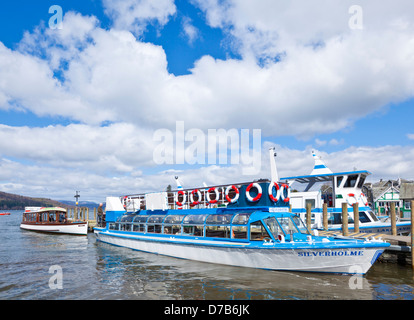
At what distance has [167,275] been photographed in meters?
14.1

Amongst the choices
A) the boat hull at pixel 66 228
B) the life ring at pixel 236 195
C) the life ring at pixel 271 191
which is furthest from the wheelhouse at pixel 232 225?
the boat hull at pixel 66 228

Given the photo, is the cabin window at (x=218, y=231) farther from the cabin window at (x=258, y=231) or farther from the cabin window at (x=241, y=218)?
the cabin window at (x=258, y=231)

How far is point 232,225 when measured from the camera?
1488 centimetres

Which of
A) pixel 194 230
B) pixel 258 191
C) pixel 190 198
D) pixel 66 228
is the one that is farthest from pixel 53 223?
pixel 258 191

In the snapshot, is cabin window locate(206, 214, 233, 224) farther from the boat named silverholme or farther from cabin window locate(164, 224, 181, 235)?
cabin window locate(164, 224, 181, 235)

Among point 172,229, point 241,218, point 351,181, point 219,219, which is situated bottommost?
point 172,229

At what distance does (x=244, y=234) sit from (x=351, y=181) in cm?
1338

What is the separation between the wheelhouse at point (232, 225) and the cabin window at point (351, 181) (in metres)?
10.4

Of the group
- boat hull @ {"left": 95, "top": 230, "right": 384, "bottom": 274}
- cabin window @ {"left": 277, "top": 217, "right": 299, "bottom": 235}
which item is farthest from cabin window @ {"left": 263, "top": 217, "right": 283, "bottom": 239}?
boat hull @ {"left": 95, "top": 230, "right": 384, "bottom": 274}

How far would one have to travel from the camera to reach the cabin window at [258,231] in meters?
14.0

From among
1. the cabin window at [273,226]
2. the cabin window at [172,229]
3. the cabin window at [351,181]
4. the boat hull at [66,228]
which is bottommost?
the boat hull at [66,228]

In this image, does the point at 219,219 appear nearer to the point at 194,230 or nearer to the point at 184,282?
the point at 194,230
